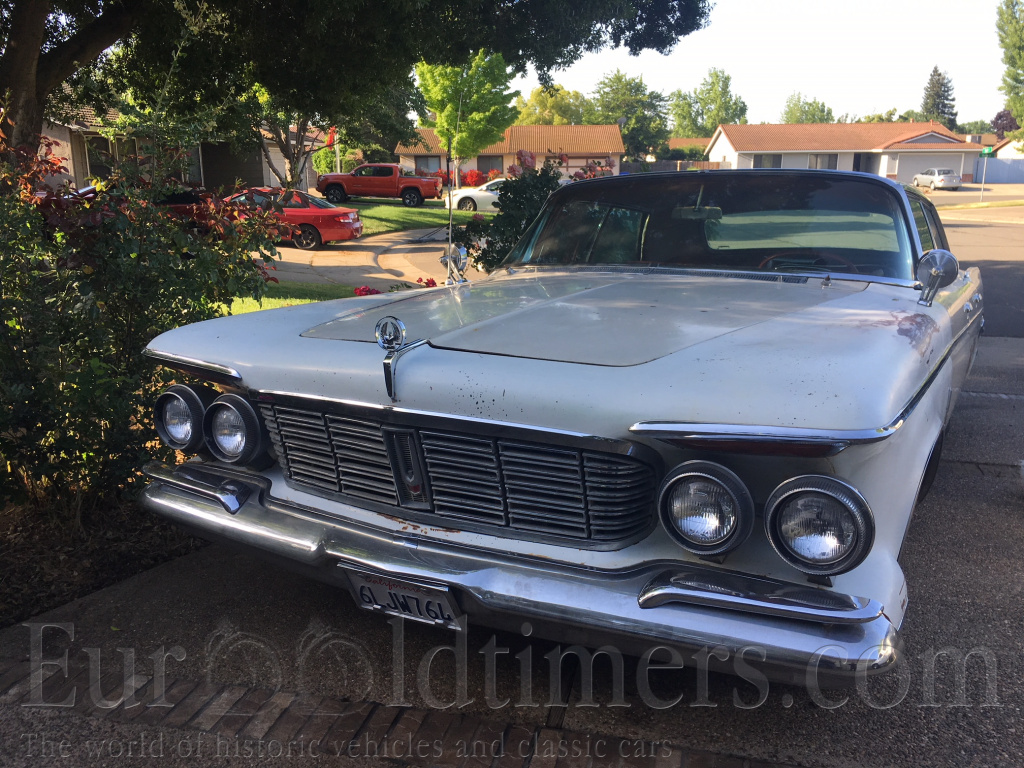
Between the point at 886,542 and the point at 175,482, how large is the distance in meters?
2.17

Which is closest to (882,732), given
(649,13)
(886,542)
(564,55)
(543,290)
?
(886,542)

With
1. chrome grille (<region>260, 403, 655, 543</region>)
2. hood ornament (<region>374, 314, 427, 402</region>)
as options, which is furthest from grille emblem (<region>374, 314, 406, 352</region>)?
chrome grille (<region>260, 403, 655, 543</region>)

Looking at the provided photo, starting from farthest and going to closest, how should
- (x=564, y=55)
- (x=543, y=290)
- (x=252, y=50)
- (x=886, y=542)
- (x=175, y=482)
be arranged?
1. (x=564, y=55)
2. (x=252, y=50)
3. (x=543, y=290)
4. (x=175, y=482)
5. (x=886, y=542)

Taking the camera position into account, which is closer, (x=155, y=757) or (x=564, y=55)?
(x=155, y=757)

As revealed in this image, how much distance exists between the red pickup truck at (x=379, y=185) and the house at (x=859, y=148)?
31.8m

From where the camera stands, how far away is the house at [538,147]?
5390 centimetres

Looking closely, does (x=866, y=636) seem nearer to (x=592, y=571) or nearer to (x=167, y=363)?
(x=592, y=571)

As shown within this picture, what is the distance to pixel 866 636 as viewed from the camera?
1.81 metres

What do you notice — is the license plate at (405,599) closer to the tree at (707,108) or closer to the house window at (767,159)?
the house window at (767,159)

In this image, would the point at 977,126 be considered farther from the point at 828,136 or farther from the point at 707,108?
the point at 828,136

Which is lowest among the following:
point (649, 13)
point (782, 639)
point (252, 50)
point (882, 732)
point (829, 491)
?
point (882, 732)

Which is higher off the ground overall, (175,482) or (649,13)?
(649,13)

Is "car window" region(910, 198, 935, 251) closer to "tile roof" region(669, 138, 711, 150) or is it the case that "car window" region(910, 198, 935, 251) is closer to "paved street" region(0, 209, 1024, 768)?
"paved street" region(0, 209, 1024, 768)

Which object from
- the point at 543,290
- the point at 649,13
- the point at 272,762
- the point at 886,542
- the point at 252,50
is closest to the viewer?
the point at 886,542
